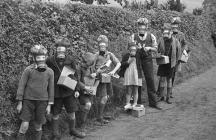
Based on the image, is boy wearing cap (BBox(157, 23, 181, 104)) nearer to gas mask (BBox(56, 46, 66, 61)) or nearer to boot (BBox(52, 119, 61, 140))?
gas mask (BBox(56, 46, 66, 61))

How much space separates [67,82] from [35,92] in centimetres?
70

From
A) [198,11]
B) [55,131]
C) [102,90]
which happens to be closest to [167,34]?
[102,90]

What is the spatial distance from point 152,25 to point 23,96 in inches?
359

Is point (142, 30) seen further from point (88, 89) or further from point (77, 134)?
point (77, 134)

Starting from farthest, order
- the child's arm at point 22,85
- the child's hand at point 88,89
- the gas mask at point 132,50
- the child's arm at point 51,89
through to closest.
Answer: the gas mask at point 132,50 → the child's hand at point 88,89 → the child's arm at point 51,89 → the child's arm at point 22,85

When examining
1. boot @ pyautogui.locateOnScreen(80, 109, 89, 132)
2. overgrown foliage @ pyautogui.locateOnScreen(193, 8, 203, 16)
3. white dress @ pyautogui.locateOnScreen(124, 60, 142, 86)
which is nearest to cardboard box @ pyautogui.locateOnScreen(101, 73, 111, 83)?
boot @ pyautogui.locateOnScreen(80, 109, 89, 132)

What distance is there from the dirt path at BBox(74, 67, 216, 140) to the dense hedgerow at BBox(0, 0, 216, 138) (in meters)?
1.35

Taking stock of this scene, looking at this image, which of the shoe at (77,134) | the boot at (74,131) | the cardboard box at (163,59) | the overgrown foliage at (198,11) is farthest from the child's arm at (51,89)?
the overgrown foliage at (198,11)

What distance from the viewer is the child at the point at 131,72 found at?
26.8ft

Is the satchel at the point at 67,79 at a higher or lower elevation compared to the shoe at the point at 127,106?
higher

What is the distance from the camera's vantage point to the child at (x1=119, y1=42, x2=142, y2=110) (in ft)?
26.8

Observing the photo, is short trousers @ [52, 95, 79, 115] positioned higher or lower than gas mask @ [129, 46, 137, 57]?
lower

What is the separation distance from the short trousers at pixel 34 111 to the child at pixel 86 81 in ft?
4.13

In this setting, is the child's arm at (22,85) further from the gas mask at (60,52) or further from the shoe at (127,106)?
the shoe at (127,106)
